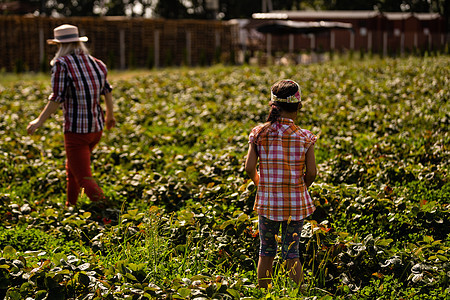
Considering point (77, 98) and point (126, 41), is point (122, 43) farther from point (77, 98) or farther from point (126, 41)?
point (77, 98)

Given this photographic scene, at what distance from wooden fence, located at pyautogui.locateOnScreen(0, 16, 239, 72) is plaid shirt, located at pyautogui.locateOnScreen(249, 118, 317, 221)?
1867cm

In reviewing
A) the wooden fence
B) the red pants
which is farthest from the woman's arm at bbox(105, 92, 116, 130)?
the wooden fence

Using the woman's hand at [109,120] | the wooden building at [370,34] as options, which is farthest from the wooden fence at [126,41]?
the woman's hand at [109,120]

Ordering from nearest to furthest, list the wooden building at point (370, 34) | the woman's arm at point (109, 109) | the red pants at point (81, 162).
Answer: the red pants at point (81, 162) → the woman's arm at point (109, 109) → the wooden building at point (370, 34)

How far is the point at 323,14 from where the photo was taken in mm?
41469

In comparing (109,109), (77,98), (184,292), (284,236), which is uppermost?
(77,98)

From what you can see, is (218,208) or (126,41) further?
(126,41)

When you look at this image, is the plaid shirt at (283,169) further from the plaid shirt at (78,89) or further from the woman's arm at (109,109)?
the woman's arm at (109,109)

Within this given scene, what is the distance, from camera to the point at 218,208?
201 inches

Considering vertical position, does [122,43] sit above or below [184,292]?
above

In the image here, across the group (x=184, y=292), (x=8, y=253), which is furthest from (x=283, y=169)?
(x=8, y=253)

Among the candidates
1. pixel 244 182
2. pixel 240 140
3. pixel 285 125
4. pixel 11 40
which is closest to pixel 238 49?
pixel 11 40

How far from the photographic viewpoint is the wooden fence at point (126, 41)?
23.4 meters

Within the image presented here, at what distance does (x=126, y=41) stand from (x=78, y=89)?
70.1 feet
